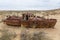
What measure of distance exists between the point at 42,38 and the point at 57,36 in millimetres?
4138

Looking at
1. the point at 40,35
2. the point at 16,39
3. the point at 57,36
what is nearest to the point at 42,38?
the point at 40,35

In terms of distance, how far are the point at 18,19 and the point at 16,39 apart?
7.72m

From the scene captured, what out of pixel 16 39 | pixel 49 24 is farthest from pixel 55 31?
pixel 16 39

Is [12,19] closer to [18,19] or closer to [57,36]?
[18,19]

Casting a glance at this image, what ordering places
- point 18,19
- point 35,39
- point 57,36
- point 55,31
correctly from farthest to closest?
point 18,19
point 55,31
point 57,36
point 35,39

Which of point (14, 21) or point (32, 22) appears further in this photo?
point (14, 21)

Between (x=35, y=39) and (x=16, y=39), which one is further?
(x=16, y=39)

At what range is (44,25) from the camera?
26.8 metres

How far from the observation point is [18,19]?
2722 cm

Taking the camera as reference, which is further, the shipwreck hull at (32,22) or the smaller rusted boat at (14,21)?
the smaller rusted boat at (14,21)

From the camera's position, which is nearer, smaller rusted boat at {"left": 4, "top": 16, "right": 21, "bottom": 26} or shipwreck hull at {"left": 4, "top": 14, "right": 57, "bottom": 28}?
shipwreck hull at {"left": 4, "top": 14, "right": 57, "bottom": 28}

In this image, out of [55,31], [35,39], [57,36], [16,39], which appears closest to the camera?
[35,39]

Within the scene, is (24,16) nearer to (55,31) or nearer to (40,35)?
(55,31)

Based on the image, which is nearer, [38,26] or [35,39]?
[35,39]
